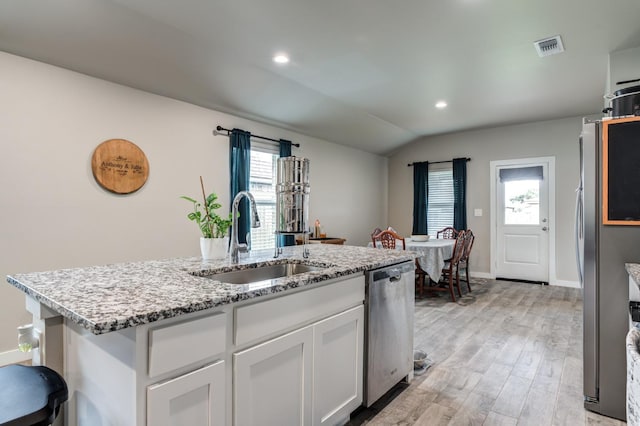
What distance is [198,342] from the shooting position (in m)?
1.12

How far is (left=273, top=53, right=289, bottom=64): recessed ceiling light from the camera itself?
3396 millimetres

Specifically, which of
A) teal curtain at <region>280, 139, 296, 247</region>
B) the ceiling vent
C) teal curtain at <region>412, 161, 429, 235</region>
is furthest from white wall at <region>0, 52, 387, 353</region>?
teal curtain at <region>412, 161, 429, 235</region>

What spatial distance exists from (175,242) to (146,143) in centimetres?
110

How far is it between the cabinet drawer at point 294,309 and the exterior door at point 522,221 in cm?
519

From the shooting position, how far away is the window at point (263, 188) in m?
4.86

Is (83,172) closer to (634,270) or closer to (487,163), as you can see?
(634,270)

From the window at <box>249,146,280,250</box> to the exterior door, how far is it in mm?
4054

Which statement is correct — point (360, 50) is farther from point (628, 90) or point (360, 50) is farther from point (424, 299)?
point (424, 299)

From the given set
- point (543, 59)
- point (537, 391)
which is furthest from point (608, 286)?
point (543, 59)

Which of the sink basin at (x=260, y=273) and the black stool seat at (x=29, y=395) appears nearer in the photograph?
the black stool seat at (x=29, y=395)

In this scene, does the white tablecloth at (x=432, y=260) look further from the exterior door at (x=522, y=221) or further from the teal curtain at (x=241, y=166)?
the teal curtain at (x=241, y=166)

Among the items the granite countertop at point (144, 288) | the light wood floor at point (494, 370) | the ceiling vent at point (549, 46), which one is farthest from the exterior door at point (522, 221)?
the granite countertop at point (144, 288)

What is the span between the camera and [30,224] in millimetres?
2859

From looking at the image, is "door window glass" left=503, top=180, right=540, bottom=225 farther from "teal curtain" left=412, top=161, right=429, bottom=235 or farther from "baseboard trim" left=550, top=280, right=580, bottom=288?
"teal curtain" left=412, top=161, right=429, bottom=235
